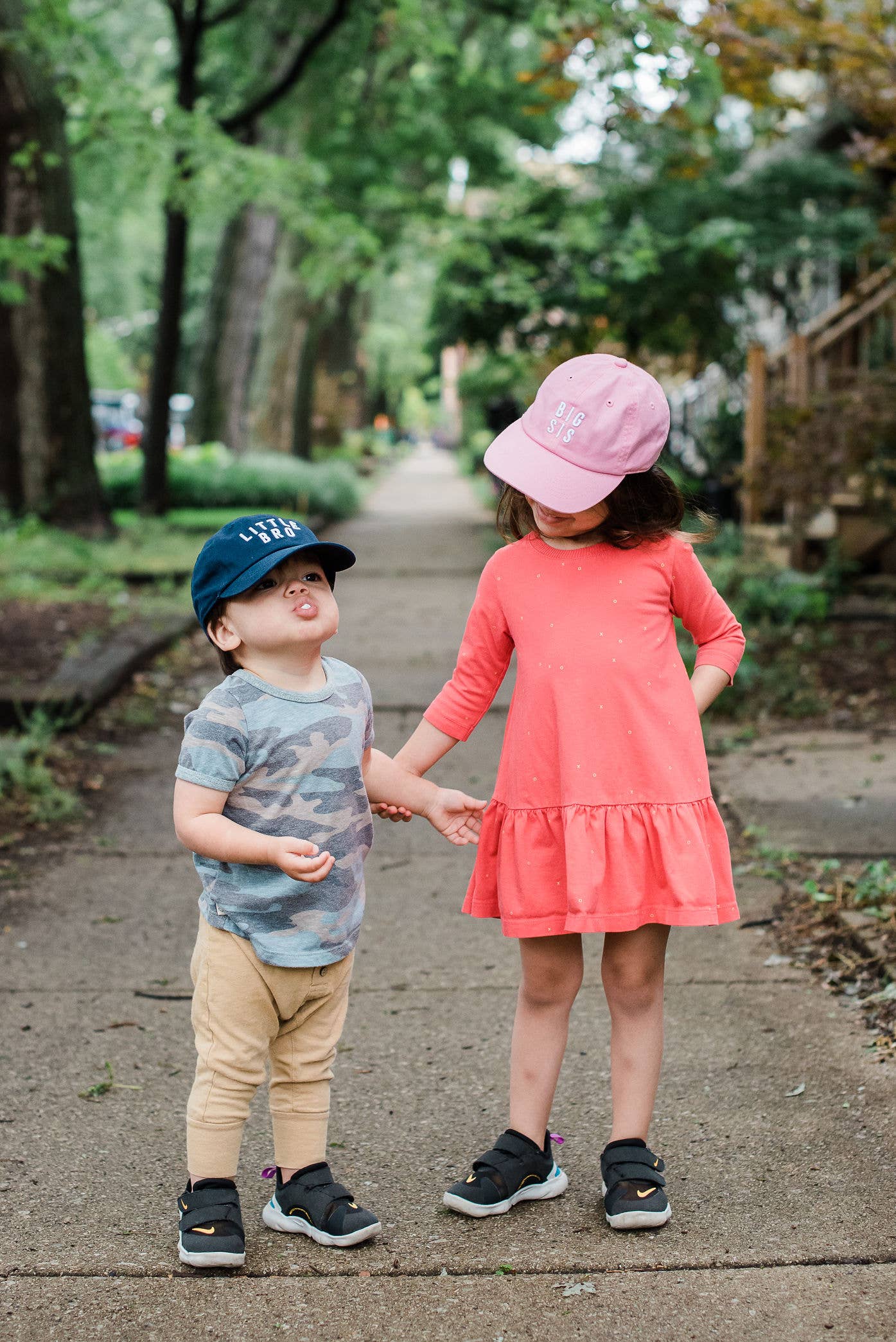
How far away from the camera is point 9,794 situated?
5.59m

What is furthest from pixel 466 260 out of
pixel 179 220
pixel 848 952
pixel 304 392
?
pixel 848 952

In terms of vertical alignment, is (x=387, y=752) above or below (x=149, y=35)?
below

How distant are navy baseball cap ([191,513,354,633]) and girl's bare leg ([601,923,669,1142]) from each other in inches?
34.8

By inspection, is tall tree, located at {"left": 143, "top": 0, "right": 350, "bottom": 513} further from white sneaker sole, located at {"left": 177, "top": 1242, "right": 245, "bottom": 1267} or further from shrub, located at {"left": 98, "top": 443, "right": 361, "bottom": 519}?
white sneaker sole, located at {"left": 177, "top": 1242, "right": 245, "bottom": 1267}

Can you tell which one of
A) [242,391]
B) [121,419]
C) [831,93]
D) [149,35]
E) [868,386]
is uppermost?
[149,35]

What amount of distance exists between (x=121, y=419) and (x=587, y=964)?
44.7m

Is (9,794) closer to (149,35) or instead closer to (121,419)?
(149,35)

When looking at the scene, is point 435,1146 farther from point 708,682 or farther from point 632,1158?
point 708,682

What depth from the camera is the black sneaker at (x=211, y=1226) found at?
242cm

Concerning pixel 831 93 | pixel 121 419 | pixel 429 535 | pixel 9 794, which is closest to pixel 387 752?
pixel 9 794

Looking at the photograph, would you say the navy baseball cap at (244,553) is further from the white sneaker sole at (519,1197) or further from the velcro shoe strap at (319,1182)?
the white sneaker sole at (519,1197)

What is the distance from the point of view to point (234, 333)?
20.7 meters

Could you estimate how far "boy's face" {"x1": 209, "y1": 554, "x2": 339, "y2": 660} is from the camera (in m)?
2.47

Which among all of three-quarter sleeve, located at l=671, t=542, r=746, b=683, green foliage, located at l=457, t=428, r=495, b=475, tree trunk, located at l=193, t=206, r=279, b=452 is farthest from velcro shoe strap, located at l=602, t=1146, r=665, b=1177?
green foliage, located at l=457, t=428, r=495, b=475
